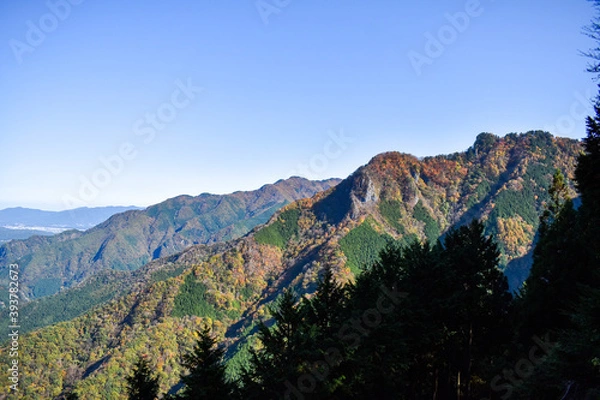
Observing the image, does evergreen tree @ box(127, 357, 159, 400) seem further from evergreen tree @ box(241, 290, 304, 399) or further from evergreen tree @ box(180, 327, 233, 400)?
evergreen tree @ box(241, 290, 304, 399)

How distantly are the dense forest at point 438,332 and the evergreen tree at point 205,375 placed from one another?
0.21ft

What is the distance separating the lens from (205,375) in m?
21.2

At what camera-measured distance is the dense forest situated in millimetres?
19688

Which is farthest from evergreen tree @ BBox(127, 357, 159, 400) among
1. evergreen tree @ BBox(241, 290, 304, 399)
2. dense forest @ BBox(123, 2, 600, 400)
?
evergreen tree @ BBox(241, 290, 304, 399)

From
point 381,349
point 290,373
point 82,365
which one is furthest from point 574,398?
point 82,365

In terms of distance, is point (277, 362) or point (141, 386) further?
point (141, 386)

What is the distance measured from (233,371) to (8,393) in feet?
312

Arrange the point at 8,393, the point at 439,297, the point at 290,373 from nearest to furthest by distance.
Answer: the point at 290,373 < the point at 439,297 < the point at 8,393

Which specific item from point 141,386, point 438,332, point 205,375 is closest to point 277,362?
point 205,375

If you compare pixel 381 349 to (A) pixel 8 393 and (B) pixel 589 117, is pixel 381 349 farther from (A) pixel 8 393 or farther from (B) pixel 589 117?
(A) pixel 8 393

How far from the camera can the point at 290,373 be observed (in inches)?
786

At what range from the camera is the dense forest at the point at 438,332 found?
775 inches

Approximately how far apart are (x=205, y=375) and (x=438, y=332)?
1725 centimetres

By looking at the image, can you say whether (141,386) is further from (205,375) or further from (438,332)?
(438,332)
